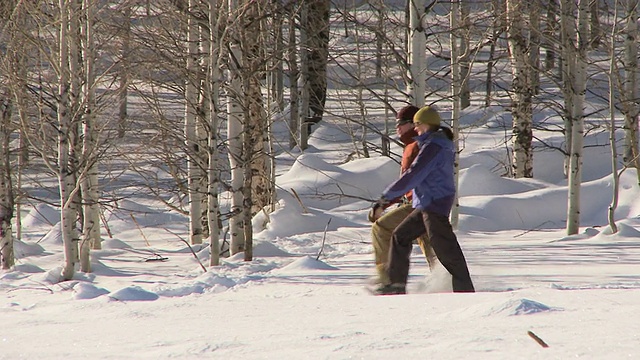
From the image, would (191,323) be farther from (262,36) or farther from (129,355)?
(262,36)

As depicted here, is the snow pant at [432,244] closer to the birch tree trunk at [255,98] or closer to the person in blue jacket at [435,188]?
the person in blue jacket at [435,188]

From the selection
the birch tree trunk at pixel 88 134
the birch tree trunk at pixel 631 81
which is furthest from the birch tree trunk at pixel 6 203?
the birch tree trunk at pixel 631 81

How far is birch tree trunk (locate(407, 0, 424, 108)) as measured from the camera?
916 centimetres

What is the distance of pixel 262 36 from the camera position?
1042 cm

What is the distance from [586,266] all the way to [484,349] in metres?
4.83

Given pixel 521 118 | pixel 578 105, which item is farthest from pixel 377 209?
pixel 521 118

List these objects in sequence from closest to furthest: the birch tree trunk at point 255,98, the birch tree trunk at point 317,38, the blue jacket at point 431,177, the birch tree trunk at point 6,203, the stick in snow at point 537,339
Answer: the stick in snow at point 537,339
the blue jacket at point 431,177
the birch tree trunk at point 255,98
the birch tree trunk at point 317,38
the birch tree trunk at point 6,203

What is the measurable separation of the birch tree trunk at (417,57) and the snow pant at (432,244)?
3.64m

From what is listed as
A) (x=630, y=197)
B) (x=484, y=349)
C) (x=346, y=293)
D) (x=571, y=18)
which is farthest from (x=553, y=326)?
(x=630, y=197)

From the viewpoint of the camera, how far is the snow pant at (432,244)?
560 cm

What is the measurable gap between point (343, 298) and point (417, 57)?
4.87 meters

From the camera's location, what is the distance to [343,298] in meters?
5.03

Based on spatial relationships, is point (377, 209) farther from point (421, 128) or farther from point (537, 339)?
point (537, 339)

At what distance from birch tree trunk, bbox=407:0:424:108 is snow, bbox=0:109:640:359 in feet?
6.15
